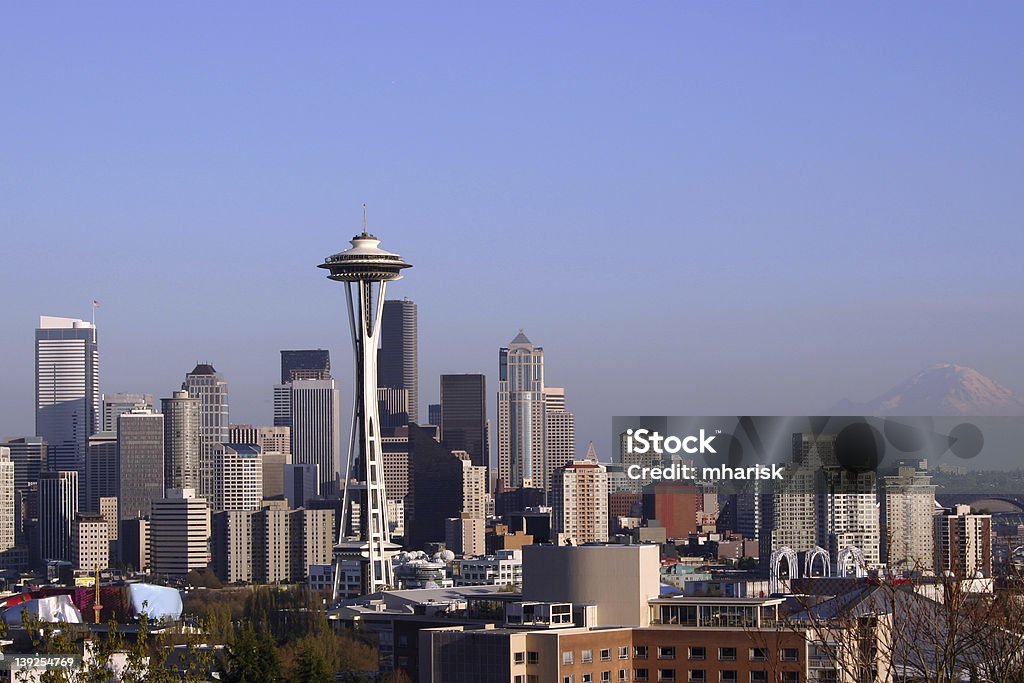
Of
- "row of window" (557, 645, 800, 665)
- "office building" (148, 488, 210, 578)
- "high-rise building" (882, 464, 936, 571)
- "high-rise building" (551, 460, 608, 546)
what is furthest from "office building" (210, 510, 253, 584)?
"row of window" (557, 645, 800, 665)

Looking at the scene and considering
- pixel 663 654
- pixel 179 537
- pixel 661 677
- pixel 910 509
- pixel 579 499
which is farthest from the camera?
pixel 179 537

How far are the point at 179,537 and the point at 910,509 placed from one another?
412 ft

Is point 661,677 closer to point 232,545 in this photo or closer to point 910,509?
point 910,509

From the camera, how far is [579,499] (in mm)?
162500

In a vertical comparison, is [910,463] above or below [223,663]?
above

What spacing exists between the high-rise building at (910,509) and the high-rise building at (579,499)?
65.6 metres

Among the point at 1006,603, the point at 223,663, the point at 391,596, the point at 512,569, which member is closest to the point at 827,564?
the point at 223,663

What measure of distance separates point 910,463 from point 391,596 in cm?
5472

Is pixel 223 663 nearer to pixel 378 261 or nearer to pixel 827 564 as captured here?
pixel 827 564

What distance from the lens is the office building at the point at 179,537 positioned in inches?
7505

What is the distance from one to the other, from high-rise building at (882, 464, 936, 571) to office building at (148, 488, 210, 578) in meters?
118

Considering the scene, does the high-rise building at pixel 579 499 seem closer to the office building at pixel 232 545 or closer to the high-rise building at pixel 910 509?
the office building at pixel 232 545

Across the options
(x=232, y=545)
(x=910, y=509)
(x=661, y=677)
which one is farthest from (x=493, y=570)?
(x=661, y=677)

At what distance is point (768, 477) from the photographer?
202 feet
